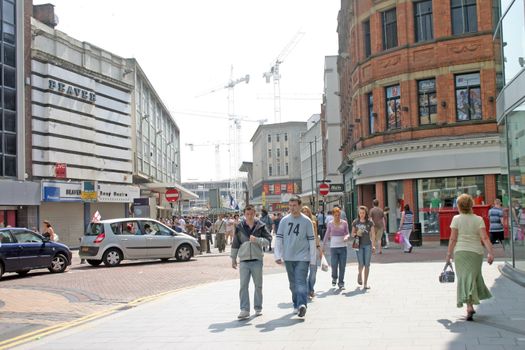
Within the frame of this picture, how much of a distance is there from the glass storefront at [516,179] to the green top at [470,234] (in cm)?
475

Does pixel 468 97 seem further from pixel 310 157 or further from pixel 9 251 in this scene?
pixel 310 157

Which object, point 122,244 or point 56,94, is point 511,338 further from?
point 56,94

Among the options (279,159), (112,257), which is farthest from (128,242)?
(279,159)

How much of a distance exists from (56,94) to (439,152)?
19826mm

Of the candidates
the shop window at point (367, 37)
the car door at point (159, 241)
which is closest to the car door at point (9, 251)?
the car door at point (159, 241)

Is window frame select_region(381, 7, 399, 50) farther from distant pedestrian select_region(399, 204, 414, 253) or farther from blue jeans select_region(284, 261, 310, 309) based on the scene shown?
blue jeans select_region(284, 261, 310, 309)

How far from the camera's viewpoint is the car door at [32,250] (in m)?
17.4

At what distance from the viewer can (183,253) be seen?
21953mm

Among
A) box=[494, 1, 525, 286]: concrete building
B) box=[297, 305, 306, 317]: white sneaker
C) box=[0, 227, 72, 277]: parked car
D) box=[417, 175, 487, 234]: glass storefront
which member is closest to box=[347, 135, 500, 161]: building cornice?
box=[417, 175, 487, 234]: glass storefront

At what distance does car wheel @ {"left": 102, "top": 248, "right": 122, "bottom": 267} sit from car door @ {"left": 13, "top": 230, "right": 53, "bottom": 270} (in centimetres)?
238

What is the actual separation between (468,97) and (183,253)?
13.1 m

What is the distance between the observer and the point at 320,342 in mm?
7371

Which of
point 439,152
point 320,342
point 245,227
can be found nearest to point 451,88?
point 439,152

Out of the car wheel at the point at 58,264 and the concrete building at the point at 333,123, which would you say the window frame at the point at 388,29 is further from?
the concrete building at the point at 333,123
